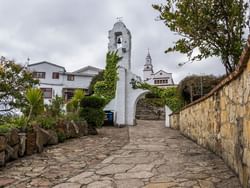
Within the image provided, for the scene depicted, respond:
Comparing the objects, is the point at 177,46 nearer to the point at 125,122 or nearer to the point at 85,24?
the point at 85,24

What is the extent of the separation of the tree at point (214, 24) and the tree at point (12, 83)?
7621mm

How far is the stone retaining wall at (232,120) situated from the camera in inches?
116

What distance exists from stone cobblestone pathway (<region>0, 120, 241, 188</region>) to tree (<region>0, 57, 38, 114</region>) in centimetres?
542

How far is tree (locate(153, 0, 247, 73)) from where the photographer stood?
520 cm

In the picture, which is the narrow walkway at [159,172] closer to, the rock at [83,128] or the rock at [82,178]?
the rock at [82,178]

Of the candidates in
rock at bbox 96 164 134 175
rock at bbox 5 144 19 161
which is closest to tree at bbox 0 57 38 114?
rock at bbox 5 144 19 161

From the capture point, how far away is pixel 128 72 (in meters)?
17.0

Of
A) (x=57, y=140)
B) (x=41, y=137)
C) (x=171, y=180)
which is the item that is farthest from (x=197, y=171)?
(x=57, y=140)

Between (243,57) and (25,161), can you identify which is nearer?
(243,57)

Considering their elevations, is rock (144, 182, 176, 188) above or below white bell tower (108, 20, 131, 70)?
below

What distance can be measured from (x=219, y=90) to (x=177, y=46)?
5.53 feet

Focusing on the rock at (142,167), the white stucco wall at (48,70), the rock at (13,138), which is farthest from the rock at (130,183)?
the white stucco wall at (48,70)

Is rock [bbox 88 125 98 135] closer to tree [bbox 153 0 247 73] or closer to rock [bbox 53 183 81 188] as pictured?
tree [bbox 153 0 247 73]

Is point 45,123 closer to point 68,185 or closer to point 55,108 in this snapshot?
point 55,108
